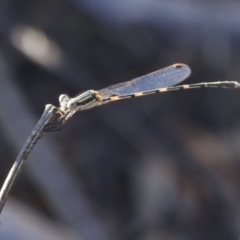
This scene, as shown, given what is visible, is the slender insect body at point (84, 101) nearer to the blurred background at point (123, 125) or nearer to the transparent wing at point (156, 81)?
the transparent wing at point (156, 81)

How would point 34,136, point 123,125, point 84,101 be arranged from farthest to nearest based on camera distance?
point 123,125 < point 84,101 < point 34,136

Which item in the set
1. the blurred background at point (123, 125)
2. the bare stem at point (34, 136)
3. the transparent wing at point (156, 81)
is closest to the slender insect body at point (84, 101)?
the bare stem at point (34, 136)

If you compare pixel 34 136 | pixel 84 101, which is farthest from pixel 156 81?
pixel 34 136

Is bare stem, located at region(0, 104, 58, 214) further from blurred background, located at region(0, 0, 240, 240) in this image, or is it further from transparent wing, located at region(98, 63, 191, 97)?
blurred background, located at region(0, 0, 240, 240)

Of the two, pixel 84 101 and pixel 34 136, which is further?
pixel 84 101

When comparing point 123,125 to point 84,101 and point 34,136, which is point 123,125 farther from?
point 34,136

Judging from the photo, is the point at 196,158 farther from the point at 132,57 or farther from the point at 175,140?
the point at 132,57

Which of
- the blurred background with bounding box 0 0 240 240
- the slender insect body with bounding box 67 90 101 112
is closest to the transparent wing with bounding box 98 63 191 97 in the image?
the slender insect body with bounding box 67 90 101 112
